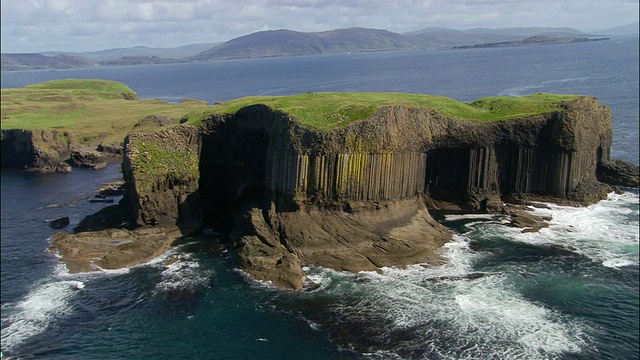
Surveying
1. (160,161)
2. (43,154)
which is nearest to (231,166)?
(160,161)

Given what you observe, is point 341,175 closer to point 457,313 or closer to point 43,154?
point 457,313

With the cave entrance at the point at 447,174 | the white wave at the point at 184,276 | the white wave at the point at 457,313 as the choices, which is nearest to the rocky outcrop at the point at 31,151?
the white wave at the point at 184,276

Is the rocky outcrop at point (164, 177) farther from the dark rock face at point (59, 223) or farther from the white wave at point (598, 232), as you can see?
the white wave at point (598, 232)

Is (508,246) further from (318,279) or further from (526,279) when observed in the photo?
(318,279)

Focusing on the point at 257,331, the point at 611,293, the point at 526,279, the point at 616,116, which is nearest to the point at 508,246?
the point at 526,279

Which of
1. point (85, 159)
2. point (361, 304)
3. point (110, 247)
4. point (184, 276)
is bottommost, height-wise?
point (361, 304)

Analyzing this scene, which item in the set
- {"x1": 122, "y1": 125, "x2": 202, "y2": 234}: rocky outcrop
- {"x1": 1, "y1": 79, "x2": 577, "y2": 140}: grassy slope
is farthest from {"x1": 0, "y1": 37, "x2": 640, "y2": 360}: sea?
{"x1": 1, "y1": 79, "x2": 577, "y2": 140}: grassy slope

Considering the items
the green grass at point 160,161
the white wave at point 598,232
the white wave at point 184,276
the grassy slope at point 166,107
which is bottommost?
the white wave at point 184,276
